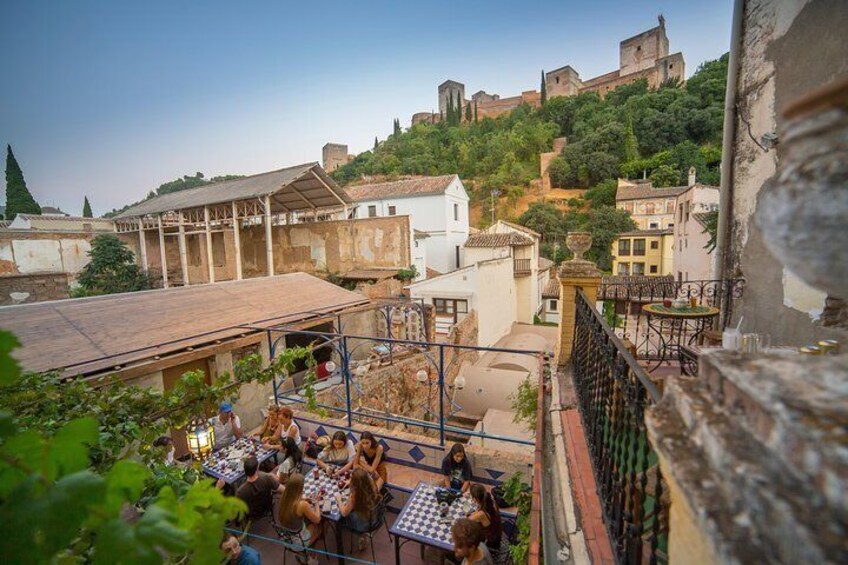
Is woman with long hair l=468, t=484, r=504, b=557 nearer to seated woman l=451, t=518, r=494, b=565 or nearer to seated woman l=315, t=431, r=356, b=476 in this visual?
seated woman l=451, t=518, r=494, b=565

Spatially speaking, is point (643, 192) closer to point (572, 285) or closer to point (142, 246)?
point (572, 285)

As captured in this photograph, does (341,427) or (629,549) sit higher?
(629,549)

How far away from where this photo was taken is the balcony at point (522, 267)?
2323 centimetres

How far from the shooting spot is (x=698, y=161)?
3641cm

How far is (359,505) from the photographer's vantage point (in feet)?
13.8

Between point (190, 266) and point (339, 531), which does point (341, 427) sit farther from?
point (190, 266)

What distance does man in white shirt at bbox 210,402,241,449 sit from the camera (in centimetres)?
584

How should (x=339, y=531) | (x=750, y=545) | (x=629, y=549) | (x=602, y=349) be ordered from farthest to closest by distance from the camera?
(x=339, y=531) < (x=602, y=349) < (x=629, y=549) < (x=750, y=545)

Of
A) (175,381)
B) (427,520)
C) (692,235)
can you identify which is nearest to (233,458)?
(175,381)

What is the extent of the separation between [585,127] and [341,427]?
52.1 m

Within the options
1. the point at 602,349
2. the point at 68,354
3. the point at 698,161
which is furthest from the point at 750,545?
the point at 698,161

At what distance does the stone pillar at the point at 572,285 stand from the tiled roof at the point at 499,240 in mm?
18269

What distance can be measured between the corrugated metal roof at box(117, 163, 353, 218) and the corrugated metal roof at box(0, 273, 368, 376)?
8852 mm

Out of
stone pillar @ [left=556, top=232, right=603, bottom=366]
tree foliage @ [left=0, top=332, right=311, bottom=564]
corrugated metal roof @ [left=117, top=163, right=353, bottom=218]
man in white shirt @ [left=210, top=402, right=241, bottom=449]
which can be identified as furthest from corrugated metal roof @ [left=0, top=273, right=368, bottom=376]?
corrugated metal roof @ [left=117, top=163, right=353, bottom=218]
